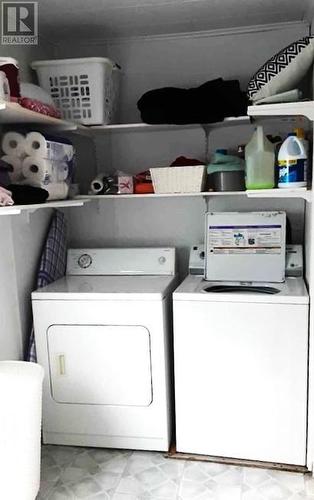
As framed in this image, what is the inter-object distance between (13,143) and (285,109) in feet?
4.34

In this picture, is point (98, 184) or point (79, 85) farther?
point (98, 184)

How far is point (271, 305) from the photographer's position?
2346mm

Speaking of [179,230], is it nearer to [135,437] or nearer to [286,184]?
[286,184]

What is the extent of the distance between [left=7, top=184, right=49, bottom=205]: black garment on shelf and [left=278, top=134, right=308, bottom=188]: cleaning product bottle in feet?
3.90

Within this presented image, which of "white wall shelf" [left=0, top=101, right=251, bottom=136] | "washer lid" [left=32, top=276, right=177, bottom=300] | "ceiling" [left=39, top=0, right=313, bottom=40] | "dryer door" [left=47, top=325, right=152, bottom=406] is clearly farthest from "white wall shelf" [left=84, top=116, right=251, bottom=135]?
"dryer door" [left=47, top=325, right=152, bottom=406]

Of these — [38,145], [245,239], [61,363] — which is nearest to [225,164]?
[245,239]

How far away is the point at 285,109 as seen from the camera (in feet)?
7.38

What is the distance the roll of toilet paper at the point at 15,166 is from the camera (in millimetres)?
2365

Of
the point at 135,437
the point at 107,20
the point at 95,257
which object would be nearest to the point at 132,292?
the point at 95,257

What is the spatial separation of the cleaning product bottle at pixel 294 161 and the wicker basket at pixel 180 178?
0.47 metres

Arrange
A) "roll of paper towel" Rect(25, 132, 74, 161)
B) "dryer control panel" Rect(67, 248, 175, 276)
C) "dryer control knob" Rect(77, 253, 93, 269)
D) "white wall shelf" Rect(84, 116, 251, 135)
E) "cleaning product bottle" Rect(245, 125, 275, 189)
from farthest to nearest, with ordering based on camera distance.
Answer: "dryer control knob" Rect(77, 253, 93, 269)
"dryer control panel" Rect(67, 248, 175, 276)
"white wall shelf" Rect(84, 116, 251, 135)
"cleaning product bottle" Rect(245, 125, 275, 189)
"roll of paper towel" Rect(25, 132, 74, 161)

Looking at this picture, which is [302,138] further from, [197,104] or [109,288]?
[109,288]

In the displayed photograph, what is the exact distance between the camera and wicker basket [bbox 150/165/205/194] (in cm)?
264

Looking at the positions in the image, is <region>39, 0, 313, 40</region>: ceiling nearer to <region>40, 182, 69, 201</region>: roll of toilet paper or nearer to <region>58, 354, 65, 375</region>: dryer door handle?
<region>40, 182, 69, 201</region>: roll of toilet paper
